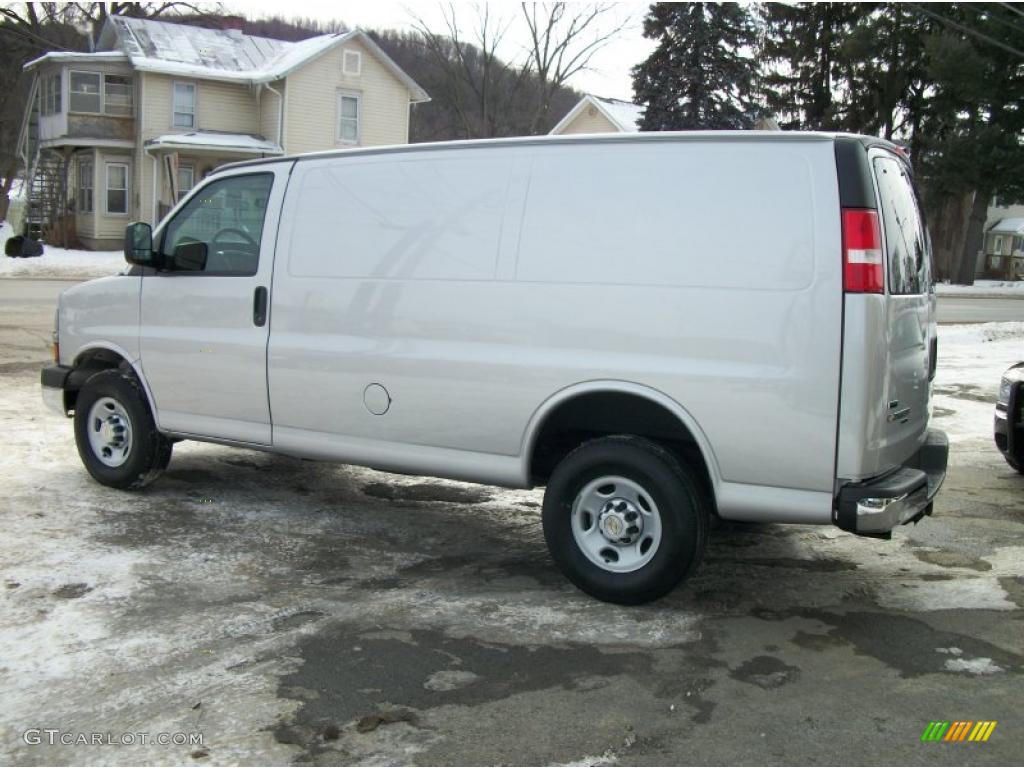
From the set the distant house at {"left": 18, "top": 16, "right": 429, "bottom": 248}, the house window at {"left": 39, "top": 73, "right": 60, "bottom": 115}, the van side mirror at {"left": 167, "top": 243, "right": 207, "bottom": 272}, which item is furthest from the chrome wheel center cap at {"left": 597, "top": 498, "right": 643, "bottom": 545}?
the house window at {"left": 39, "top": 73, "right": 60, "bottom": 115}

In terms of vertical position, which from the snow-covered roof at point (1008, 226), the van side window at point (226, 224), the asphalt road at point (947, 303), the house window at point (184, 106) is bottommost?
the asphalt road at point (947, 303)

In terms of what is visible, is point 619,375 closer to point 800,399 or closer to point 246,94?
point 800,399

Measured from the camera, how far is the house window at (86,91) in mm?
35281

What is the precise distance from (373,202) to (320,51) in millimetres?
33055

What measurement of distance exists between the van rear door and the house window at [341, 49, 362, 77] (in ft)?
114

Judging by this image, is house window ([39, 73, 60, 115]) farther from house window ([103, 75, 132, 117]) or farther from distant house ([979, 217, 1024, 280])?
distant house ([979, 217, 1024, 280])

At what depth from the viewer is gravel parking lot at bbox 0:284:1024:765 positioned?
136 inches

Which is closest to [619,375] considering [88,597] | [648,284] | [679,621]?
[648,284]

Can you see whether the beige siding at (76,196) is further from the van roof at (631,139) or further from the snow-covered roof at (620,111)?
the van roof at (631,139)

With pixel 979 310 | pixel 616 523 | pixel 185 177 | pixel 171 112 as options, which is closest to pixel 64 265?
pixel 185 177

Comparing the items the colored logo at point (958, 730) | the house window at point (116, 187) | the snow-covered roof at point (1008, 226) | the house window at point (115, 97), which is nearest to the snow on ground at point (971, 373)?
the colored logo at point (958, 730)

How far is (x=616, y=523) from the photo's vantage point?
4.80 metres

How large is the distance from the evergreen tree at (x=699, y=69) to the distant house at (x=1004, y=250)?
23.3 m

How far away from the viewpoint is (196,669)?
3967 mm
